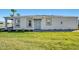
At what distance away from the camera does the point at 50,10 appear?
34969 millimetres

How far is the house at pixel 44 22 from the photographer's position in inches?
1379

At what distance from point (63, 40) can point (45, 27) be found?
0.36 metres

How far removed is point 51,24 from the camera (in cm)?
3512

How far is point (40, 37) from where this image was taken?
115ft

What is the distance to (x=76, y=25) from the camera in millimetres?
35031

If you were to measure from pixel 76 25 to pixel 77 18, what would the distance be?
0.37 ft

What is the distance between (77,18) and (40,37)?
67 centimetres

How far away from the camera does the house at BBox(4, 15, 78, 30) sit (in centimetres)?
3503

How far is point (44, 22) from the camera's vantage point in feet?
115

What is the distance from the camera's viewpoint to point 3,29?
115 ft

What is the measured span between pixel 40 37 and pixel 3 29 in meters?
0.61
